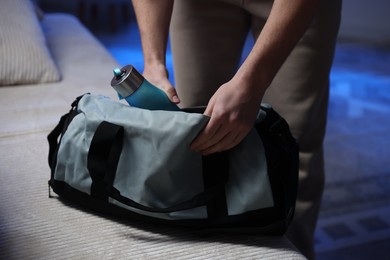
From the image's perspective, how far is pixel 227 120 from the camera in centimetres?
68

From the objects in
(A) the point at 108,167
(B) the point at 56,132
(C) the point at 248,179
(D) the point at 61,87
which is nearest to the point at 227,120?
(C) the point at 248,179

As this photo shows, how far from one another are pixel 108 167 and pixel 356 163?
135 cm

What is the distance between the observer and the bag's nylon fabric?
69cm

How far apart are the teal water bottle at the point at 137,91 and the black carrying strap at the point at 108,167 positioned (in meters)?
0.06

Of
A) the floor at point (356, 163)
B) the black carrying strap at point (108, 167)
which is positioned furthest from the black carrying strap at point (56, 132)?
the floor at point (356, 163)

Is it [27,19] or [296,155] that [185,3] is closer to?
[296,155]

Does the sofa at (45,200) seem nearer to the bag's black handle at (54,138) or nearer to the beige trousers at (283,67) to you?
the bag's black handle at (54,138)

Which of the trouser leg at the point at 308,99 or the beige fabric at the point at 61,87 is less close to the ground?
the trouser leg at the point at 308,99

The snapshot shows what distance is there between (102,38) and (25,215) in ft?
10.1

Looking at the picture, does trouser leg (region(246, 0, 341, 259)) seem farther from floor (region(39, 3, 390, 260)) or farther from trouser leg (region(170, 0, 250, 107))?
floor (region(39, 3, 390, 260))

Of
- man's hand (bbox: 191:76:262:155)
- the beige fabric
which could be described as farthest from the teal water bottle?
the beige fabric

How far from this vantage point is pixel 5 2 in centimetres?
166

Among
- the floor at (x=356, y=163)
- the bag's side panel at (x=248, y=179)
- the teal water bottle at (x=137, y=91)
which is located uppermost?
the teal water bottle at (x=137, y=91)

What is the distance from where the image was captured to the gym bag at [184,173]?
69 cm
